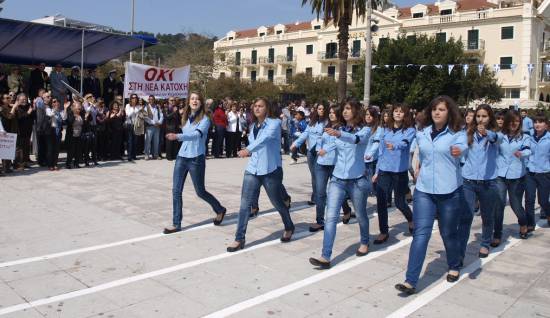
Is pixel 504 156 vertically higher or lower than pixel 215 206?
higher

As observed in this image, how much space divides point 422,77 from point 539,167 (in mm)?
35162

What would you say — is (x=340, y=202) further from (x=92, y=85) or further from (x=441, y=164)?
(x=92, y=85)

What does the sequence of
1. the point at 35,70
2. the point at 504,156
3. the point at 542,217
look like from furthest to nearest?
the point at 35,70, the point at 542,217, the point at 504,156

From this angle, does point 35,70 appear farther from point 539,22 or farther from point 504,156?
point 539,22

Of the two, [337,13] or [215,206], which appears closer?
[215,206]

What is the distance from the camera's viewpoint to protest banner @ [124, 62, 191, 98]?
48.4 feet

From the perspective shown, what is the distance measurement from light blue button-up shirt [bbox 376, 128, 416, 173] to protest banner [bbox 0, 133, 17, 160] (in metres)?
8.02

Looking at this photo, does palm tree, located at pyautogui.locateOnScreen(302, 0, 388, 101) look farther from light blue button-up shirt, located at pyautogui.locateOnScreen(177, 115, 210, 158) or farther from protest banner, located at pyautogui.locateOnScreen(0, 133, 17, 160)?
light blue button-up shirt, located at pyautogui.locateOnScreen(177, 115, 210, 158)

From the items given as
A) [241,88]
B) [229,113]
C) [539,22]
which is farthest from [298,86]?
[229,113]

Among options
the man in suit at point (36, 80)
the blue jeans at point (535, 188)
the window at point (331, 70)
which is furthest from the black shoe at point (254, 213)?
the window at point (331, 70)

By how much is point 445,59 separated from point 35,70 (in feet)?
116

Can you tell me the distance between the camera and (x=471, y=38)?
5231 centimetres

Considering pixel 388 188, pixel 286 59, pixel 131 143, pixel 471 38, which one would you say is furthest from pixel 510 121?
pixel 286 59

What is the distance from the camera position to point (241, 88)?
56594 mm
